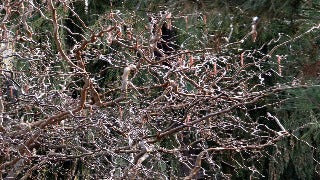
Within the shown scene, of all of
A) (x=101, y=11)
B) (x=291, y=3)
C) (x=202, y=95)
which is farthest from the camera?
(x=101, y=11)

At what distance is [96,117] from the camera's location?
5.00 m

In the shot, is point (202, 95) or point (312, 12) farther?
point (202, 95)

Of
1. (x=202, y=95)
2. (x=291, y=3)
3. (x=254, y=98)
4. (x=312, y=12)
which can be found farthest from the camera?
(x=254, y=98)

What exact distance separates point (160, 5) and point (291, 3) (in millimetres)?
636

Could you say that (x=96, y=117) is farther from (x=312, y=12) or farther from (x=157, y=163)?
(x=312, y=12)

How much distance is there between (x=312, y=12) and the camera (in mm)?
2846

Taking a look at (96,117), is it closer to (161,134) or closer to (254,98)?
(161,134)

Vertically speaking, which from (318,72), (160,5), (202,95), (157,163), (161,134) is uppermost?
(160,5)

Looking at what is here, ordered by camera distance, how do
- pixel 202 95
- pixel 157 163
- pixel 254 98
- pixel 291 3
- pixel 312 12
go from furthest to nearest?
1. pixel 157 163
2. pixel 254 98
3. pixel 202 95
4. pixel 312 12
5. pixel 291 3

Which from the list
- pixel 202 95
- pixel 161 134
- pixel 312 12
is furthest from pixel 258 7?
pixel 161 134

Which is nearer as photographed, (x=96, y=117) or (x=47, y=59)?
(x=96, y=117)

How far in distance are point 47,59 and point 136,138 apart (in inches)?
49.9

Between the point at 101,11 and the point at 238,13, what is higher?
the point at 238,13

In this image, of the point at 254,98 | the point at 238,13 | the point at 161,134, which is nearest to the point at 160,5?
the point at 238,13
